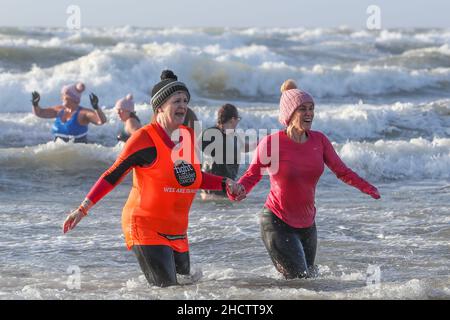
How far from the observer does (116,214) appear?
1101cm

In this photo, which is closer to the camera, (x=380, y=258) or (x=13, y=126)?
(x=380, y=258)

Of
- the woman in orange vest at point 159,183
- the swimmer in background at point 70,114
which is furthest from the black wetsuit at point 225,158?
the woman in orange vest at point 159,183

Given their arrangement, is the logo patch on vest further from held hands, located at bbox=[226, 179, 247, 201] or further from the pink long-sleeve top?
the pink long-sleeve top

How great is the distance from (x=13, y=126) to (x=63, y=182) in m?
5.91

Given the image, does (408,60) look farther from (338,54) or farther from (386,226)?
(386,226)

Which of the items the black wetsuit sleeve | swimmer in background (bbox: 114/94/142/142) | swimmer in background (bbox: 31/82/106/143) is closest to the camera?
the black wetsuit sleeve

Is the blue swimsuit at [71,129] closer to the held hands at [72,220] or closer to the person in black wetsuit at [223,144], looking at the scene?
the person in black wetsuit at [223,144]

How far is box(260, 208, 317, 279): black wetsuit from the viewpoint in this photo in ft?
22.9

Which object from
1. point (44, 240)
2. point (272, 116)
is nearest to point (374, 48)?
point (272, 116)

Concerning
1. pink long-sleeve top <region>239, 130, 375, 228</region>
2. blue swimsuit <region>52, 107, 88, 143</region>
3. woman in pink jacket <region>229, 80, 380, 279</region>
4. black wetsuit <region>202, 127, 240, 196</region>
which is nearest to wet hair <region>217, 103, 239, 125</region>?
black wetsuit <region>202, 127, 240, 196</region>

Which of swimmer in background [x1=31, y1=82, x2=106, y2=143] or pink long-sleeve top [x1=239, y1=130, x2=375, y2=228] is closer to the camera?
pink long-sleeve top [x1=239, y1=130, x2=375, y2=228]

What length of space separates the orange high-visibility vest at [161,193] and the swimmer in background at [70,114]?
6518 millimetres

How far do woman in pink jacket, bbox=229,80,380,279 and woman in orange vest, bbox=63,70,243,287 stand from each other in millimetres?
708

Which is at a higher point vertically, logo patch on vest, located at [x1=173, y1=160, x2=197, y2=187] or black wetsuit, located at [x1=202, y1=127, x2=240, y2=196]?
logo patch on vest, located at [x1=173, y1=160, x2=197, y2=187]
